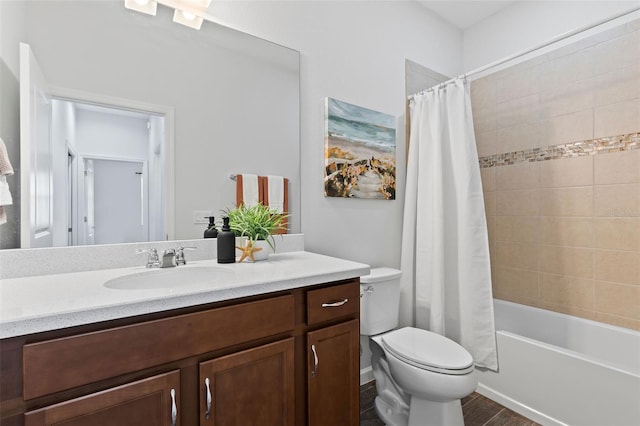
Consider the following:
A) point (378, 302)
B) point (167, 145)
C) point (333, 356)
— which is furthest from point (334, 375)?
point (167, 145)

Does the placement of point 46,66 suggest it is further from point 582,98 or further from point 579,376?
point 582,98

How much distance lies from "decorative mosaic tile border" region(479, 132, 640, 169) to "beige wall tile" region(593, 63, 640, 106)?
0.23 m

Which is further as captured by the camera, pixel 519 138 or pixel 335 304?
pixel 519 138

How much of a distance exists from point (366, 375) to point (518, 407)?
34.3 inches

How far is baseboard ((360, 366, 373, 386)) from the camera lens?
6.72 ft

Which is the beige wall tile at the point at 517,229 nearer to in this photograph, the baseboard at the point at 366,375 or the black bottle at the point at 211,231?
the baseboard at the point at 366,375

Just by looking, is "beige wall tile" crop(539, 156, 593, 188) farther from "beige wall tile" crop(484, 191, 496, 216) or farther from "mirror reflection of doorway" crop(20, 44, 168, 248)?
"mirror reflection of doorway" crop(20, 44, 168, 248)

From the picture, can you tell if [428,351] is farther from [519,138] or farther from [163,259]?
[519,138]

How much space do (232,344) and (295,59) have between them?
1.51 metres

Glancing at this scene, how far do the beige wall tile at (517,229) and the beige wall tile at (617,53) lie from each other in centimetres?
103

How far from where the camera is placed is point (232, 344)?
0.99m

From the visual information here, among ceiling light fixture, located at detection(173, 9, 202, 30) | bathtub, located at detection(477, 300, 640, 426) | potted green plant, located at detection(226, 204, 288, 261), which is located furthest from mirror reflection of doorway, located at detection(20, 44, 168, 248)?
bathtub, located at detection(477, 300, 640, 426)

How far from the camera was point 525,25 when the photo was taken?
2336 mm

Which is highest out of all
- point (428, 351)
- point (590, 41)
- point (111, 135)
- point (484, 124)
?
point (590, 41)
